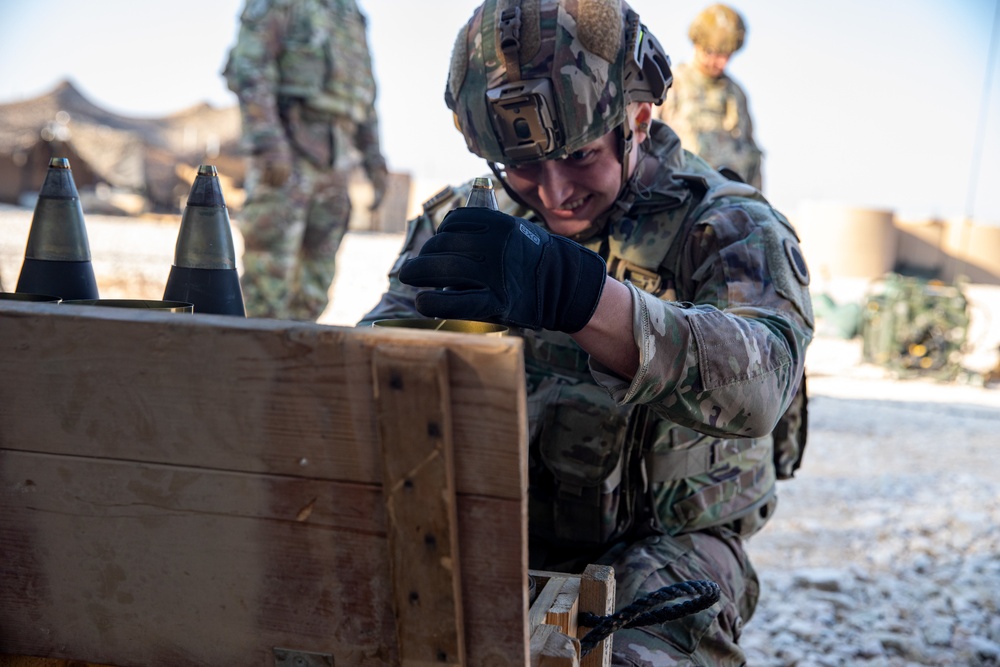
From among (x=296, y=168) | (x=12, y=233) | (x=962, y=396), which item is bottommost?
(x=962, y=396)

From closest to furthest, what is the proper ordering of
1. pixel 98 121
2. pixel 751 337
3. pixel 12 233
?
pixel 751 337 → pixel 12 233 → pixel 98 121

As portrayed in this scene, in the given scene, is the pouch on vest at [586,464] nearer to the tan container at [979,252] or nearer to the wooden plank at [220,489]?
the wooden plank at [220,489]

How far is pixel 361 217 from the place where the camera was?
22062mm

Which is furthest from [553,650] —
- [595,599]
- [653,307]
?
[653,307]

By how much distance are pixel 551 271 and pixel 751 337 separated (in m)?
0.49

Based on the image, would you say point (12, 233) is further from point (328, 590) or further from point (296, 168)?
point (328, 590)

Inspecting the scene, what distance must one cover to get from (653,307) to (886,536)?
3.86 meters

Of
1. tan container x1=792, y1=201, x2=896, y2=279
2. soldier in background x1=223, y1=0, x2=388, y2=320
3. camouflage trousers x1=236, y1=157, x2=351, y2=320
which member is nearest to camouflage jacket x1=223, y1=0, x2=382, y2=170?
→ soldier in background x1=223, y1=0, x2=388, y2=320

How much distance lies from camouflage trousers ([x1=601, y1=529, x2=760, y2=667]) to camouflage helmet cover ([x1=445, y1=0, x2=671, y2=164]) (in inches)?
38.9

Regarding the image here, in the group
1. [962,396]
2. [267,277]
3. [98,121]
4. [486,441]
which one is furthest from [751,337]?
[98,121]

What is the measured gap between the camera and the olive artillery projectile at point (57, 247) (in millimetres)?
1780

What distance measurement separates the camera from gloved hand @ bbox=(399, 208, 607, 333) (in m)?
1.52

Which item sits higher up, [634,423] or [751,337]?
[751,337]

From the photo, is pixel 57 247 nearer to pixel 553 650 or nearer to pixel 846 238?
pixel 553 650
